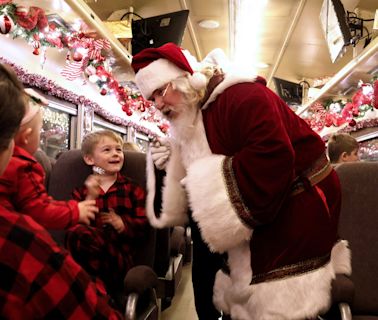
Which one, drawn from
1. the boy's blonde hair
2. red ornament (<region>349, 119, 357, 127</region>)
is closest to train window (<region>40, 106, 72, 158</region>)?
the boy's blonde hair

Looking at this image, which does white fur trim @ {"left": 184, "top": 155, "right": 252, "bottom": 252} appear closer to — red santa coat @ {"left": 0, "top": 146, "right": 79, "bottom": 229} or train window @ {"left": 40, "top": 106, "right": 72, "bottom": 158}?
red santa coat @ {"left": 0, "top": 146, "right": 79, "bottom": 229}

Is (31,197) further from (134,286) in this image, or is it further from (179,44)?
(179,44)

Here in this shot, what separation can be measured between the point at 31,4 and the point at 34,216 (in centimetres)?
256

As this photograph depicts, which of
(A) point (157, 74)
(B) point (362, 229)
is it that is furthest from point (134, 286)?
(B) point (362, 229)

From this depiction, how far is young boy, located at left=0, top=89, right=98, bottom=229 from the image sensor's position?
150 centimetres

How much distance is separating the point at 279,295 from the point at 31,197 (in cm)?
100

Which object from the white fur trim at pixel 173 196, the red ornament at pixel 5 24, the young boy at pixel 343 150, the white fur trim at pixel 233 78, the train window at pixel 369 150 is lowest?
the train window at pixel 369 150

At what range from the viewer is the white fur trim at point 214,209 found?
1.55 metres

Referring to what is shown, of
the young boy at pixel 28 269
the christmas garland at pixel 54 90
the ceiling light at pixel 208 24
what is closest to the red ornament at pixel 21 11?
the christmas garland at pixel 54 90

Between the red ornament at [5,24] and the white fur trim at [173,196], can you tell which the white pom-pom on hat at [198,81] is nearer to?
the white fur trim at [173,196]

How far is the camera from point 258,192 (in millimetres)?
1507

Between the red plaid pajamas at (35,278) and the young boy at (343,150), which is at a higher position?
the red plaid pajamas at (35,278)

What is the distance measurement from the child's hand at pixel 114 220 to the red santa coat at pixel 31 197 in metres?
0.45

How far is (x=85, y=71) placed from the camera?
5.20 m
